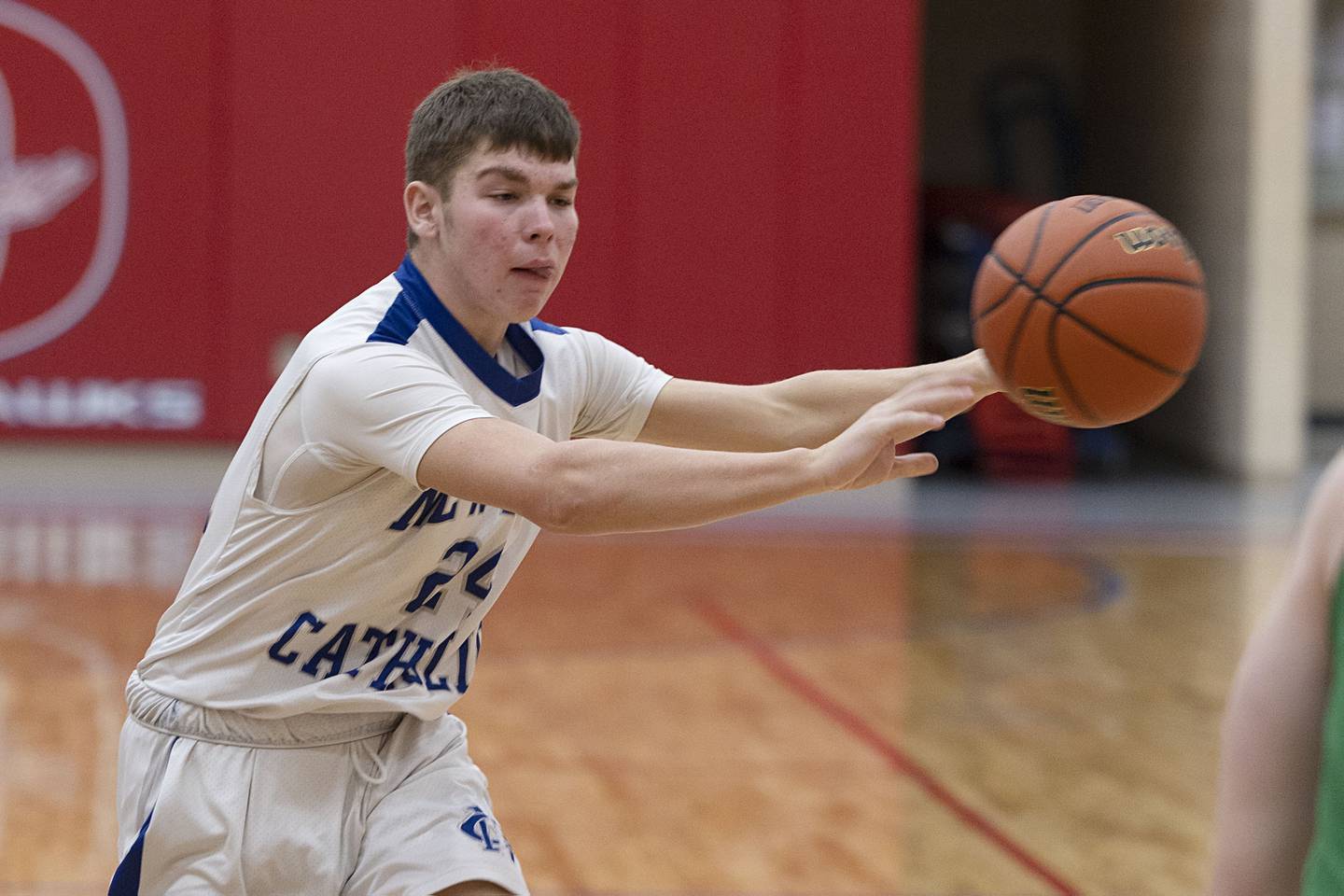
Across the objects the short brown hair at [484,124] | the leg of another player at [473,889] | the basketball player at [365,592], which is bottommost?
the leg of another player at [473,889]

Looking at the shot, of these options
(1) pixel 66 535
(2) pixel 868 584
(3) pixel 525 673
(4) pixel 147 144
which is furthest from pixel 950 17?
(3) pixel 525 673

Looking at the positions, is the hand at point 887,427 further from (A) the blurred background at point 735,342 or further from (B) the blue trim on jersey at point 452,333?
(A) the blurred background at point 735,342

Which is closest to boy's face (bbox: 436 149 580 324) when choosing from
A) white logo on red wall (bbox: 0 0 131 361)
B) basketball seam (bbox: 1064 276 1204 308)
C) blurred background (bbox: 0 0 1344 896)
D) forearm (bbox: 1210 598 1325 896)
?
basketball seam (bbox: 1064 276 1204 308)

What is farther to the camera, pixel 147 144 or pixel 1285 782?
pixel 147 144

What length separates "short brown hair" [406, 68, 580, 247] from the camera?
8.52ft

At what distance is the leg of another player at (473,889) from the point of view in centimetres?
256

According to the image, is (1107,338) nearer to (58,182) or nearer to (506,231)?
(506,231)

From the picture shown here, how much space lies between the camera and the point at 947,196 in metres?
13.1

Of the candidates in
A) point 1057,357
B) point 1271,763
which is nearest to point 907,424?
point 1057,357

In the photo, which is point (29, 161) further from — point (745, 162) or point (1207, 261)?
point (1207, 261)

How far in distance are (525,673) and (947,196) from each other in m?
7.58

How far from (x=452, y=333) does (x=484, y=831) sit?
752 mm

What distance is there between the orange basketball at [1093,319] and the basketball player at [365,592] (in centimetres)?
11

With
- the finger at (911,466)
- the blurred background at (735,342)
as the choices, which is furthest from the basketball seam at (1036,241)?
the blurred background at (735,342)
